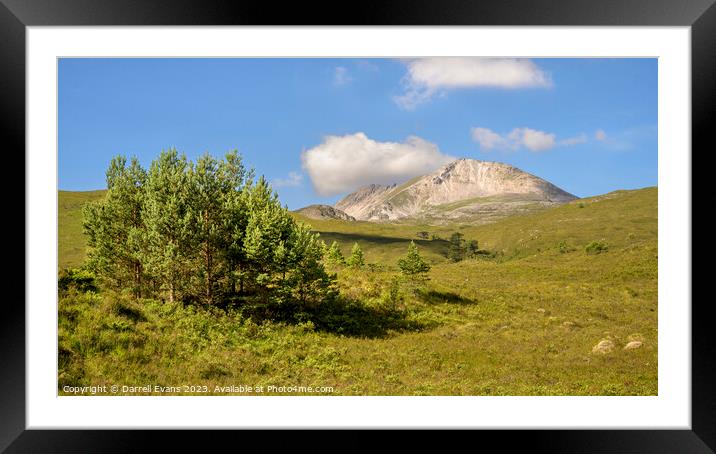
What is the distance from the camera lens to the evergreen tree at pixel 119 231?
505 inches

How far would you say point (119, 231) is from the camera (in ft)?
46.0

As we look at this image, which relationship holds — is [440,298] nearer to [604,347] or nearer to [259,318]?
[604,347]

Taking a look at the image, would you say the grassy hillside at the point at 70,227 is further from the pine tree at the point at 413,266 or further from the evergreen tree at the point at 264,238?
the pine tree at the point at 413,266

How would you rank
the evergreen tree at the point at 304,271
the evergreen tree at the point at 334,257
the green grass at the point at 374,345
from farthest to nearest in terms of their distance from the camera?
the evergreen tree at the point at 334,257 < the evergreen tree at the point at 304,271 < the green grass at the point at 374,345

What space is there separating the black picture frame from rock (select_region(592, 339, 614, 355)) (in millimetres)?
5695

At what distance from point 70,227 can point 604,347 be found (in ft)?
52.7

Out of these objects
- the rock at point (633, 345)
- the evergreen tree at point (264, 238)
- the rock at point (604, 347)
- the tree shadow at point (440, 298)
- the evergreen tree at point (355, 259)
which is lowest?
the tree shadow at point (440, 298)

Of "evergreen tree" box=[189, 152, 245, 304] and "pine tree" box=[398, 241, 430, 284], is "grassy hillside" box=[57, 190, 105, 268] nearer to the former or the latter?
"evergreen tree" box=[189, 152, 245, 304]

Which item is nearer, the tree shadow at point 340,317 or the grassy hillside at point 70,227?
the grassy hillside at point 70,227
